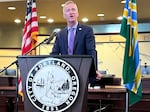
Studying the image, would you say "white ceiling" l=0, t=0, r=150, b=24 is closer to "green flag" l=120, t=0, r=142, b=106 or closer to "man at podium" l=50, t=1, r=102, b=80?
"green flag" l=120, t=0, r=142, b=106

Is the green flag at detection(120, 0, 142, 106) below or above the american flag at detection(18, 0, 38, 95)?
below

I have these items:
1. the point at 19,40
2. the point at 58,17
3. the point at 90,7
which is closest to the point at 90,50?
the point at 90,7

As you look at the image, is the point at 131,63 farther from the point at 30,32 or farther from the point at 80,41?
the point at 30,32

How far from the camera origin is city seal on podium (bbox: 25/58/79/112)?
2.17 m

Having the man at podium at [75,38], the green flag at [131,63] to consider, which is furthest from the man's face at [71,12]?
the green flag at [131,63]

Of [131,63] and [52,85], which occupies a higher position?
[131,63]

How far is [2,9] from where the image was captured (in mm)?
7848

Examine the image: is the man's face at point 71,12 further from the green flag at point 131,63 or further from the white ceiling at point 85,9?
the white ceiling at point 85,9

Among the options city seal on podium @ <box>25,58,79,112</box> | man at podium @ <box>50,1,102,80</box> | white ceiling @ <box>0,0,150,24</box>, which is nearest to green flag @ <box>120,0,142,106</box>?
man at podium @ <box>50,1,102,80</box>

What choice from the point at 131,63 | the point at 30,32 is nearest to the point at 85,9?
the point at 30,32

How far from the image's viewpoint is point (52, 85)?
86.8 inches

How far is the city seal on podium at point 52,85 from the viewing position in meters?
2.17

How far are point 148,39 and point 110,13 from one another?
179cm

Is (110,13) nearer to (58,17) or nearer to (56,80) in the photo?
(58,17)
